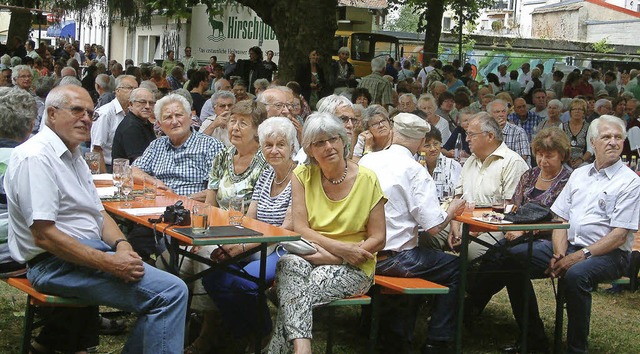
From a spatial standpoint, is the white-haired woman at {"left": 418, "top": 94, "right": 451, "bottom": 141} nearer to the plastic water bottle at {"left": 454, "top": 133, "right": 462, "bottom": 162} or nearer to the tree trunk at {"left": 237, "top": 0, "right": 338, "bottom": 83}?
the plastic water bottle at {"left": 454, "top": 133, "right": 462, "bottom": 162}

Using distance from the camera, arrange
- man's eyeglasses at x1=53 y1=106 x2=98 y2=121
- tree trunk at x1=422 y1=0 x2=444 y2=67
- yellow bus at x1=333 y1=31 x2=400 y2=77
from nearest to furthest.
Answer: man's eyeglasses at x1=53 y1=106 x2=98 y2=121, tree trunk at x1=422 y1=0 x2=444 y2=67, yellow bus at x1=333 y1=31 x2=400 y2=77

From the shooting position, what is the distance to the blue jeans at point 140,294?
14.0 ft

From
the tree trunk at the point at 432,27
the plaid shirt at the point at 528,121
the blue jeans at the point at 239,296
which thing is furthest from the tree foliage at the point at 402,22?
the blue jeans at the point at 239,296

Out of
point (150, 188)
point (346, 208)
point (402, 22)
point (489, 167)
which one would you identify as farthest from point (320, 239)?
point (402, 22)

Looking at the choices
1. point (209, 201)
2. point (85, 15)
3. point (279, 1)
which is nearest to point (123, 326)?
point (209, 201)

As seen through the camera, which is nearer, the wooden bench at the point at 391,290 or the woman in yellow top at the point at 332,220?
the woman in yellow top at the point at 332,220

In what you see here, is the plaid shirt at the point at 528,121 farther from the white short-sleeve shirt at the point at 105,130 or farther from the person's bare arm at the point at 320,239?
the person's bare arm at the point at 320,239

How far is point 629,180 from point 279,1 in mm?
9914

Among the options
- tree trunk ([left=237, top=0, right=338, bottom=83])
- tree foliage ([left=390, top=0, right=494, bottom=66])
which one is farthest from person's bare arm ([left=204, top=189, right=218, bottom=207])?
tree foliage ([left=390, top=0, right=494, bottom=66])

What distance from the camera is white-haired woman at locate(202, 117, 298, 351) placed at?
514 cm

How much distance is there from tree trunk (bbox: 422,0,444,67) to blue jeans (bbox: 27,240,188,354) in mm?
19098

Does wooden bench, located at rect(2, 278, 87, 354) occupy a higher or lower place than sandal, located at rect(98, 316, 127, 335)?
higher

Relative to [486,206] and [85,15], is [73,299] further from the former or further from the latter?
[85,15]

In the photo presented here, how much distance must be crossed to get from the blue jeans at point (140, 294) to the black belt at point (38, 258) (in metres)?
0.02
